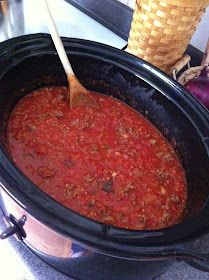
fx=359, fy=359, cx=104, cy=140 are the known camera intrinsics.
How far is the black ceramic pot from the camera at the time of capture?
607 mm

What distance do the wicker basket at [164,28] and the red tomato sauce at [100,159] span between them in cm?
27

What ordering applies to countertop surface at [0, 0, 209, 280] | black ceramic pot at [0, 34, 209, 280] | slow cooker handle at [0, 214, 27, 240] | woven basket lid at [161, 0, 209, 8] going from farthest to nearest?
woven basket lid at [161, 0, 209, 8] < countertop surface at [0, 0, 209, 280] < slow cooker handle at [0, 214, 27, 240] < black ceramic pot at [0, 34, 209, 280]

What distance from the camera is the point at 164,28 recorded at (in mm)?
1158

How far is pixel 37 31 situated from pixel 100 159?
0.77 meters

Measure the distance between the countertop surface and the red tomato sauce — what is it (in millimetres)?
197

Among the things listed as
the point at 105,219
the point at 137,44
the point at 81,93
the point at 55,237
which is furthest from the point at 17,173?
the point at 137,44

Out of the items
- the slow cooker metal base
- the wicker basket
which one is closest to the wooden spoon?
the wicker basket

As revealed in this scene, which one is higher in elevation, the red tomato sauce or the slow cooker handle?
the red tomato sauce

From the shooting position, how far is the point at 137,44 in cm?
125

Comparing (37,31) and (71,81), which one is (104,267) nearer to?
(71,81)

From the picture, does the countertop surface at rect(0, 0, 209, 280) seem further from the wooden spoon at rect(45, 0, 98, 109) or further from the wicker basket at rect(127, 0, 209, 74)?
the wooden spoon at rect(45, 0, 98, 109)

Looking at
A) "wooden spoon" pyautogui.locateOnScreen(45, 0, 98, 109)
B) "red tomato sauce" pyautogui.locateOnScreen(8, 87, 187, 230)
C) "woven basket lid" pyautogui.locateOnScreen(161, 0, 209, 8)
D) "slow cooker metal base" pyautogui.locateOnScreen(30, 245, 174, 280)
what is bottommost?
"slow cooker metal base" pyautogui.locateOnScreen(30, 245, 174, 280)

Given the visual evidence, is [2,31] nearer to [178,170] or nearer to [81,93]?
[81,93]

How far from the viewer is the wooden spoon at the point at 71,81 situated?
927 millimetres
